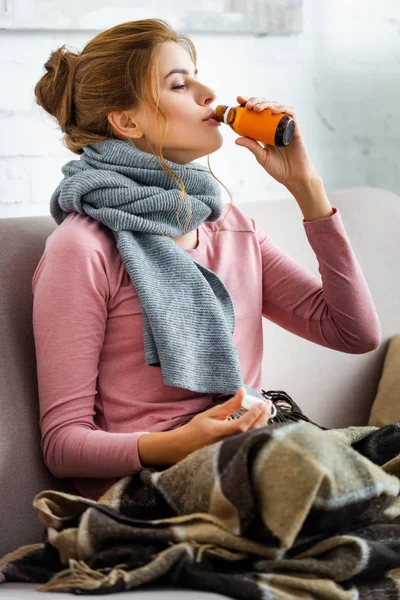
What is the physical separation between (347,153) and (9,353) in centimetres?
140

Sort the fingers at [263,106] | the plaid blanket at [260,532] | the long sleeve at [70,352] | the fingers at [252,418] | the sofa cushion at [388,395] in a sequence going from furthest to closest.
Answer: the sofa cushion at [388,395] < the fingers at [263,106] < the long sleeve at [70,352] < the fingers at [252,418] < the plaid blanket at [260,532]

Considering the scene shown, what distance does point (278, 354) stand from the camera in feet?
5.82

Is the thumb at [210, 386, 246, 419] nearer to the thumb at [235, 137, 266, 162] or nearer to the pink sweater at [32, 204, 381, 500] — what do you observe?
the pink sweater at [32, 204, 381, 500]

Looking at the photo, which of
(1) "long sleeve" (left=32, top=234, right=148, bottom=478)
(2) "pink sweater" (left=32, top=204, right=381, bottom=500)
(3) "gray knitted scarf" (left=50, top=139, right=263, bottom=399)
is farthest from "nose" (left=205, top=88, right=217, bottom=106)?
(1) "long sleeve" (left=32, top=234, right=148, bottom=478)

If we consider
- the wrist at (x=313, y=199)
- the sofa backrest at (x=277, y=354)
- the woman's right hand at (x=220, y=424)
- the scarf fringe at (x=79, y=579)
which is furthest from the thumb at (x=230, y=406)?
the wrist at (x=313, y=199)

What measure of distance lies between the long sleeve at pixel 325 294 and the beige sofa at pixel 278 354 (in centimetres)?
17

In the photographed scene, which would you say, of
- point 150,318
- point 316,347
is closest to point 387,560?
point 150,318

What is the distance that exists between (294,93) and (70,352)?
1.27 meters

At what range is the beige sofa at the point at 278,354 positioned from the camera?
4.33 feet

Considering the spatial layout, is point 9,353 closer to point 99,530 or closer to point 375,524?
point 99,530

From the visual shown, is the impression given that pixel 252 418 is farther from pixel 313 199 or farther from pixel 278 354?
pixel 278 354

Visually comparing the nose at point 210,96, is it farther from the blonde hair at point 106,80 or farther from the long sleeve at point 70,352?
the long sleeve at point 70,352

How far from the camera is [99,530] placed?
1031mm

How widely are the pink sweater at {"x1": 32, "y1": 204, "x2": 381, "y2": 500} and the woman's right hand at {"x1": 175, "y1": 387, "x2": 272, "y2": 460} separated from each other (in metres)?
0.10
